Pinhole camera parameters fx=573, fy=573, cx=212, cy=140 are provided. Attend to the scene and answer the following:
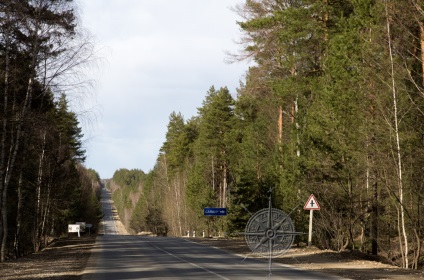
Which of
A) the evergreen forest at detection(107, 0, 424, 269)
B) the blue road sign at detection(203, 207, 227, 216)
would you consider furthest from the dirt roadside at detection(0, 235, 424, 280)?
the blue road sign at detection(203, 207, 227, 216)

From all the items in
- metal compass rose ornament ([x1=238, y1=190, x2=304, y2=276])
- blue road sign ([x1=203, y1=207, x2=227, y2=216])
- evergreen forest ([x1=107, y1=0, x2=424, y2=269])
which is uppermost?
evergreen forest ([x1=107, y1=0, x2=424, y2=269])

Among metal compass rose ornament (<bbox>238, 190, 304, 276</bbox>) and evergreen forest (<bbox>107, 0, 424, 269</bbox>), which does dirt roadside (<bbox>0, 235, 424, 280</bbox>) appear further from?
metal compass rose ornament (<bbox>238, 190, 304, 276</bbox>)

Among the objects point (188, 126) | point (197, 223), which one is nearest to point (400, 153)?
point (197, 223)

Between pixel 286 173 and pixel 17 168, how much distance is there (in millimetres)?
15971

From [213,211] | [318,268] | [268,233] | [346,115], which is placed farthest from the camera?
[213,211]

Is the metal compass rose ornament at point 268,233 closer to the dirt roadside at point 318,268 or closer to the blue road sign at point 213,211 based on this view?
the dirt roadside at point 318,268

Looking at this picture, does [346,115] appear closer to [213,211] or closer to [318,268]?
[318,268]

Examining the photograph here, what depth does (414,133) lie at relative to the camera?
950 inches

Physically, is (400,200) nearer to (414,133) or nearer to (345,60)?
(414,133)

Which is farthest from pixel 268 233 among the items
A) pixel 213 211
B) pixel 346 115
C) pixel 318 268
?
pixel 213 211

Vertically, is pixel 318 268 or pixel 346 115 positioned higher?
pixel 346 115

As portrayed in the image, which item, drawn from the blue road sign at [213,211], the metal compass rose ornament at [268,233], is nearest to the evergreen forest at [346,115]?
the blue road sign at [213,211]

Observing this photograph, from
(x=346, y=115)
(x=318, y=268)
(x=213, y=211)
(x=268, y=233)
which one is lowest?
(x=318, y=268)

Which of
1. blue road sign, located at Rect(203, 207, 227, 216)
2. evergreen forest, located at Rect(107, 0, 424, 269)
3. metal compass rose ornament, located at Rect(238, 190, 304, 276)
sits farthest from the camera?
blue road sign, located at Rect(203, 207, 227, 216)
